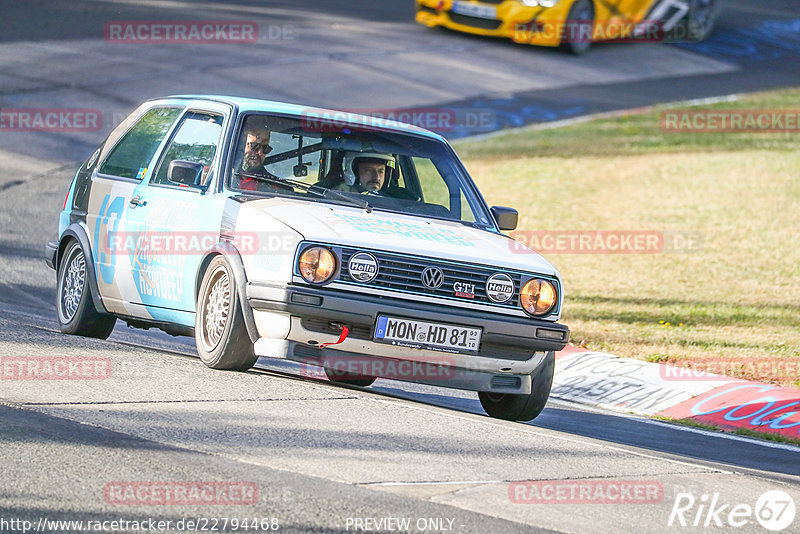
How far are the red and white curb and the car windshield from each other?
2.02 meters

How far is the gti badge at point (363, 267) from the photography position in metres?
6.72

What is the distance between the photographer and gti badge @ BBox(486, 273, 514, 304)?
22.8ft

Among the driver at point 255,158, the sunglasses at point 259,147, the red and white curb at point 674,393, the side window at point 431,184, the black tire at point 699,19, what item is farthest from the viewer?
the black tire at point 699,19

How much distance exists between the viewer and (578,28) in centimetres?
2497

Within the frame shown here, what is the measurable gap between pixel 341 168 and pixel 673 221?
344 inches

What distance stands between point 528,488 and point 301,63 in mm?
17255

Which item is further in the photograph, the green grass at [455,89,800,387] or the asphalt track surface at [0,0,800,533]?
the green grass at [455,89,800,387]

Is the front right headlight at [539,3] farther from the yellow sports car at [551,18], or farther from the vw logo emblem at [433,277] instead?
the vw logo emblem at [433,277]

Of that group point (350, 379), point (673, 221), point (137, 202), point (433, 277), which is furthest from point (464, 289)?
point (673, 221)

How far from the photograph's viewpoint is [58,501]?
463cm

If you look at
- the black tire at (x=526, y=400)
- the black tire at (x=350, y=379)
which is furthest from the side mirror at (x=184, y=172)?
the black tire at (x=526, y=400)

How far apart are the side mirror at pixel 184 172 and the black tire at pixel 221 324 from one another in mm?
546

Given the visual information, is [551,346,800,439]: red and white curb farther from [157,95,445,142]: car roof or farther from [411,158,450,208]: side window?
[157,95,445,142]: car roof

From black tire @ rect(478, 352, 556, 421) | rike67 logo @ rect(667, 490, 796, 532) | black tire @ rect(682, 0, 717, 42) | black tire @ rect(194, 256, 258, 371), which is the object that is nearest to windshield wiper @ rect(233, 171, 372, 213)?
black tire @ rect(194, 256, 258, 371)
